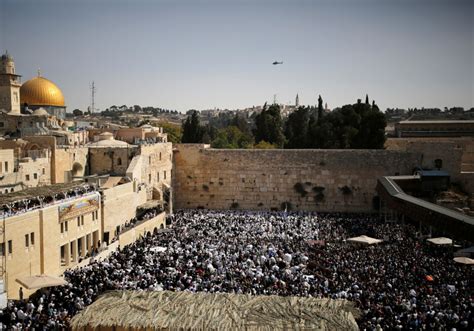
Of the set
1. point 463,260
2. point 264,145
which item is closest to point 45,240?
point 463,260

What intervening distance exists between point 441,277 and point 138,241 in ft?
39.9

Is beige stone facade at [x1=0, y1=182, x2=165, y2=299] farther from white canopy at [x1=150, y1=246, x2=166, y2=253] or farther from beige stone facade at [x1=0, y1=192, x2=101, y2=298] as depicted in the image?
Result: white canopy at [x1=150, y1=246, x2=166, y2=253]

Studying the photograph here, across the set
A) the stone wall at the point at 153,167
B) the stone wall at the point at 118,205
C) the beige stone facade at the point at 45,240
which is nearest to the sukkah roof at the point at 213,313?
the beige stone facade at the point at 45,240

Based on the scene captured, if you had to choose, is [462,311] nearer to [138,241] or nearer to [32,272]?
[32,272]

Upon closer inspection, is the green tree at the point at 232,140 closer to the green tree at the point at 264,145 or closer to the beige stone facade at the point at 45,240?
the green tree at the point at 264,145

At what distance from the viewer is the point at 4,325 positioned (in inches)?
465

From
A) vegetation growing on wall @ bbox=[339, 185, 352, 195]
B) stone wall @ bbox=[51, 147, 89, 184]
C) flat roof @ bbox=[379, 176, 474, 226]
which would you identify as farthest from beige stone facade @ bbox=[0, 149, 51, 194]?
vegetation growing on wall @ bbox=[339, 185, 352, 195]

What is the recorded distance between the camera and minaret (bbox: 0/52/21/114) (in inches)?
1323

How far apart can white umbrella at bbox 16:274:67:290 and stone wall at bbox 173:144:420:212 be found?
59.5 ft

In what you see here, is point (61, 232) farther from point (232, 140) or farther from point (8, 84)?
point (232, 140)

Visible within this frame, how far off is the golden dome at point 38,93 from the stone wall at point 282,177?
1290 cm

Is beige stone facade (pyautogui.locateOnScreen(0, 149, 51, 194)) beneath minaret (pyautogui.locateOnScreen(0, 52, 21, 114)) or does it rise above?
beneath

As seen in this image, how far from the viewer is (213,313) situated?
9.55 meters

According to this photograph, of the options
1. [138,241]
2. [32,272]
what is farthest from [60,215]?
[138,241]
